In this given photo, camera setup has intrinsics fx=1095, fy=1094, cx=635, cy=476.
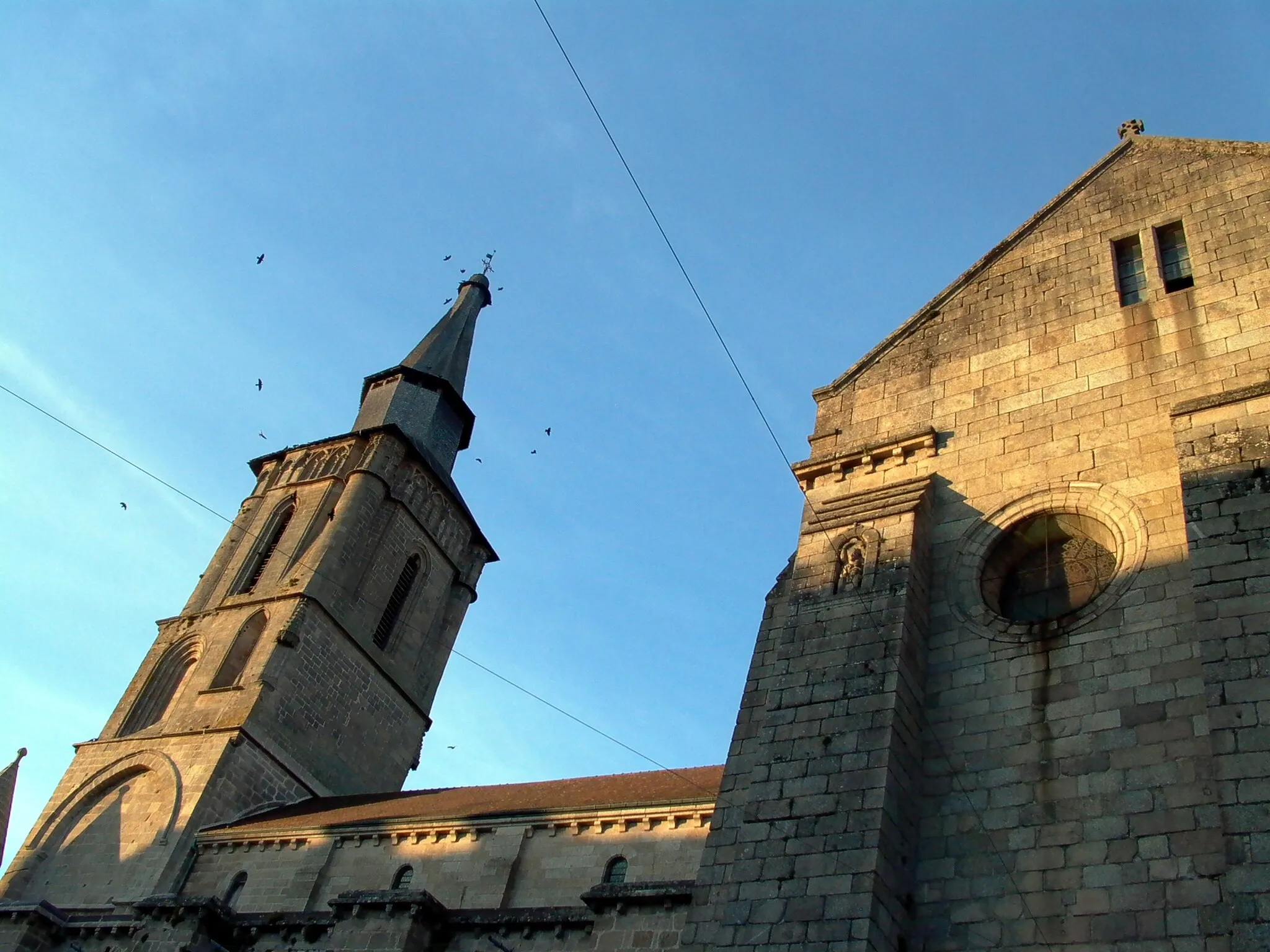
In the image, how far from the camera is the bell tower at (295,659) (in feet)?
74.9

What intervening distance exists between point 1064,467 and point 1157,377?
1287 millimetres

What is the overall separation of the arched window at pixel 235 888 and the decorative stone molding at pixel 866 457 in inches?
555

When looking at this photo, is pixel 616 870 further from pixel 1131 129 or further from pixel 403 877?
pixel 1131 129

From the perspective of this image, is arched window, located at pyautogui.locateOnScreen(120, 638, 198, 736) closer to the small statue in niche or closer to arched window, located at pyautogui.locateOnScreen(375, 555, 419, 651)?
arched window, located at pyautogui.locateOnScreen(375, 555, 419, 651)

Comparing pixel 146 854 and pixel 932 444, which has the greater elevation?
pixel 932 444

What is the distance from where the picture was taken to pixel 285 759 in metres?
24.4

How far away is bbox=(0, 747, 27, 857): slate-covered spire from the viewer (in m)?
22.9

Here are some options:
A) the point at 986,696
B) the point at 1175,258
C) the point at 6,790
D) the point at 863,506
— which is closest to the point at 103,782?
the point at 6,790

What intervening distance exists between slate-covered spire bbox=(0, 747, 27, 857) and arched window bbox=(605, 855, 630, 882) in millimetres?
14602

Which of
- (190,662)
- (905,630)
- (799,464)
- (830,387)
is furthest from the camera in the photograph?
(190,662)

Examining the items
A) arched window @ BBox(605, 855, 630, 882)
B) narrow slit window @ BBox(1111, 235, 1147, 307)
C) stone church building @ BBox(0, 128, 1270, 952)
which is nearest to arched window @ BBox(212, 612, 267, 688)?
stone church building @ BBox(0, 128, 1270, 952)

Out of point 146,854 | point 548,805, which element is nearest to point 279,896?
point 146,854

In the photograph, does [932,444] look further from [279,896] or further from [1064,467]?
[279,896]

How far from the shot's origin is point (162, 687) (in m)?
26.8
